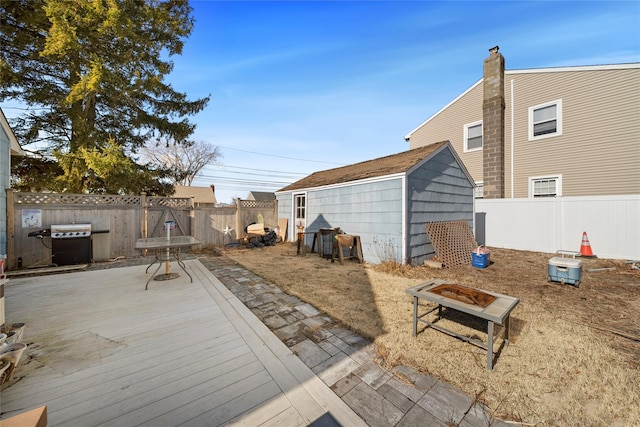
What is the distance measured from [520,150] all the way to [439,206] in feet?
20.3

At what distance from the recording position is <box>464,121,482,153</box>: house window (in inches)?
440

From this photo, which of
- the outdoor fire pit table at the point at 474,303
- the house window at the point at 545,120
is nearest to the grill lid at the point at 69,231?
the outdoor fire pit table at the point at 474,303

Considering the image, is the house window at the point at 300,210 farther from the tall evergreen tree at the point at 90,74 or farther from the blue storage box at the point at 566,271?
the blue storage box at the point at 566,271

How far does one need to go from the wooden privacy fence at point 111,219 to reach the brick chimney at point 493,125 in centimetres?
1026

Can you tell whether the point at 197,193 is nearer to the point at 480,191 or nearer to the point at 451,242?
the point at 480,191

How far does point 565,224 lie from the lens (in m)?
7.79

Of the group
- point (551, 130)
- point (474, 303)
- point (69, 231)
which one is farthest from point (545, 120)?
point (69, 231)

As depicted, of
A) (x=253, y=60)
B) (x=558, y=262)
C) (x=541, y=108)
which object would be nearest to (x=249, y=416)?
(x=558, y=262)

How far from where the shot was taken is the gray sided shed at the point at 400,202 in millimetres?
6043

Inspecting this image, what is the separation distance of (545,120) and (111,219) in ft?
53.5

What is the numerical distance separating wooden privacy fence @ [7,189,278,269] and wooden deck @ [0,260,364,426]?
149 inches

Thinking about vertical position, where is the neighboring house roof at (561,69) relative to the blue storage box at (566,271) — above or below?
above

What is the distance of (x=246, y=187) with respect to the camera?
3912cm

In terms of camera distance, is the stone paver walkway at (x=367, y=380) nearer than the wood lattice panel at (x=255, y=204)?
Yes
